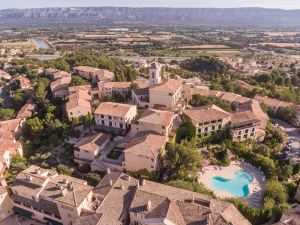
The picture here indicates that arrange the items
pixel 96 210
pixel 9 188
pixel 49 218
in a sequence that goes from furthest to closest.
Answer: pixel 9 188 < pixel 49 218 < pixel 96 210

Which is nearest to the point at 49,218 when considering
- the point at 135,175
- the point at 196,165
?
the point at 135,175

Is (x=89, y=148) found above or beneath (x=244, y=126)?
beneath

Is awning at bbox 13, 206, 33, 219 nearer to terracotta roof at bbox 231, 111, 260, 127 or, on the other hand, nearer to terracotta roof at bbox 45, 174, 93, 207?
terracotta roof at bbox 45, 174, 93, 207

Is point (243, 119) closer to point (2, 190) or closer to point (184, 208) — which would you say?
point (184, 208)

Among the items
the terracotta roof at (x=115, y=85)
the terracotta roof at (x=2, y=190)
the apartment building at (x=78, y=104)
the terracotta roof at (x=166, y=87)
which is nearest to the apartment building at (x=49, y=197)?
the terracotta roof at (x=2, y=190)

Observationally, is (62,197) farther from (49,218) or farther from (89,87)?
(89,87)

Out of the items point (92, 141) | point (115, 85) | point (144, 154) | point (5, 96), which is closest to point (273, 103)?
point (115, 85)
